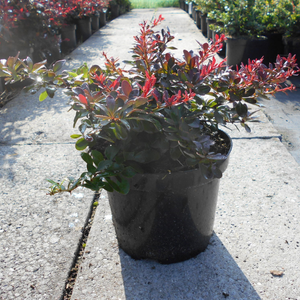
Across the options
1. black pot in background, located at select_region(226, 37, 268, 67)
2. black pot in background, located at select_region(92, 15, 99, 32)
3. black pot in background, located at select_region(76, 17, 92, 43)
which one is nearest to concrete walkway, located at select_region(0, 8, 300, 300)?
black pot in background, located at select_region(226, 37, 268, 67)

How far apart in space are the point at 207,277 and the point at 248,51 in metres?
4.20

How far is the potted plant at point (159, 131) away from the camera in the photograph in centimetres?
111

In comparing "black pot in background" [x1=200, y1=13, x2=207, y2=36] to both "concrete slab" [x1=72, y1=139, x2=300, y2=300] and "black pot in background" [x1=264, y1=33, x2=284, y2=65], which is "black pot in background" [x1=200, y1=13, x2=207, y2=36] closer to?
"black pot in background" [x1=264, y1=33, x2=284, y2=65]

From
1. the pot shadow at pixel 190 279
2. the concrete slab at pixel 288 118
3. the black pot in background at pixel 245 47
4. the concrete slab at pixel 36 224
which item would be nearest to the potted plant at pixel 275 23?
the black pot in background at pixel 245 47

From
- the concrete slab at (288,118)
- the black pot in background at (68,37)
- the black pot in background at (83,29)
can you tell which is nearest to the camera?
the concrete slab at (288,118)

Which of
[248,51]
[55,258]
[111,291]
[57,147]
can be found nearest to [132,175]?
[111,291]

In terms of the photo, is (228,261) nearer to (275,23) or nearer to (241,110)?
(241,110)

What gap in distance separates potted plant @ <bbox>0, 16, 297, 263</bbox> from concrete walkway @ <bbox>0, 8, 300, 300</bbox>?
144mm

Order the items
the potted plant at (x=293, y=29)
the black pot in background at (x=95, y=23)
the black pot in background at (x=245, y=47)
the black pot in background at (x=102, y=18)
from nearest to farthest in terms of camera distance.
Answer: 1. the potted plant at (x=293, y=29)
2. the black pot in background at (x=245, y=47)
3. the black pot in background at (x=95, y=23)
4. the black pot in background at (x=102, y=18)

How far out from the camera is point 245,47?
474 centimetres

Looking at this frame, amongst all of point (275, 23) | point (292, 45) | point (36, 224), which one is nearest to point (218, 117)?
point (36, 224)

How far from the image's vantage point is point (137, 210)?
1.42m

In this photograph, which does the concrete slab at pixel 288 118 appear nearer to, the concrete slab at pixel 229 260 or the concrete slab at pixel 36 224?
the concrete slab at pixel 229 260

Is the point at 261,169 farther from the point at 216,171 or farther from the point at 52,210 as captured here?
the point at 52,210
